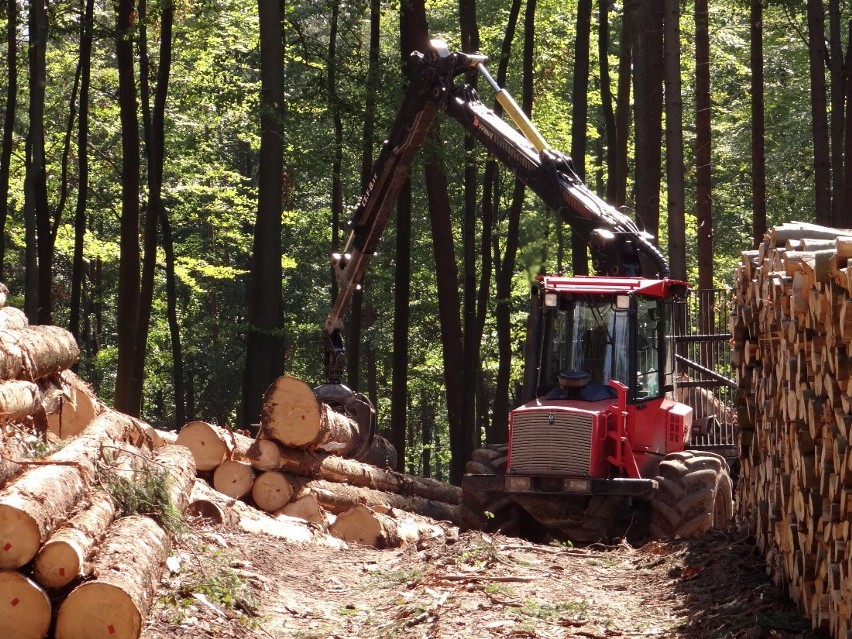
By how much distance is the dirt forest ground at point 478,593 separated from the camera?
791cm

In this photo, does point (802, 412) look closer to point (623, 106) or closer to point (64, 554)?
point (64, 554)

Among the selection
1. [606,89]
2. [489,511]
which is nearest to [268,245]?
[489,511]

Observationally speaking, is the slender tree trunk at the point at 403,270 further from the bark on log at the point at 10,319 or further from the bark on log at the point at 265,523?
the bark on log at the point at 10,319

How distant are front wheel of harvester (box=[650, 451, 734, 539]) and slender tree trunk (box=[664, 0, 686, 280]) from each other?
8.32 metres

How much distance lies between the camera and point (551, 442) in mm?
→ 11781

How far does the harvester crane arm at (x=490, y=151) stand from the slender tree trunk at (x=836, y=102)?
10.7 metres

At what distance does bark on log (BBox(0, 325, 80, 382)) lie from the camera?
1052 centimetres

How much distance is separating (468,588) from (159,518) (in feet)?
7.64

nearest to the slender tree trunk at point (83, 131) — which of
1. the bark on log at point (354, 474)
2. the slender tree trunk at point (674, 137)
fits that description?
the slender tree trunk at point (674, 137)

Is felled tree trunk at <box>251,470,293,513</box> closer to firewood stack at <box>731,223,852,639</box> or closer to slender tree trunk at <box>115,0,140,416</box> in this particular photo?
firewood stack at <box>731,223,852,639</box>

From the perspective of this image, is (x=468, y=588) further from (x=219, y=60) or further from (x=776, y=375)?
(x=219, y=60)

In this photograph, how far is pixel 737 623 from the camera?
7473 mm

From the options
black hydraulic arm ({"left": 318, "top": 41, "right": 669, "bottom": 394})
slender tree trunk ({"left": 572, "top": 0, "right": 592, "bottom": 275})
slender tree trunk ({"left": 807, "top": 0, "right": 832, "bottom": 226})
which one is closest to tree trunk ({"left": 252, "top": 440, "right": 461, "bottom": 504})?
black hydraulic arm ({"left": 318, "top": 41, "right": 669, "bottom": 394})

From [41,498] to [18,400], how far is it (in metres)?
3.27
